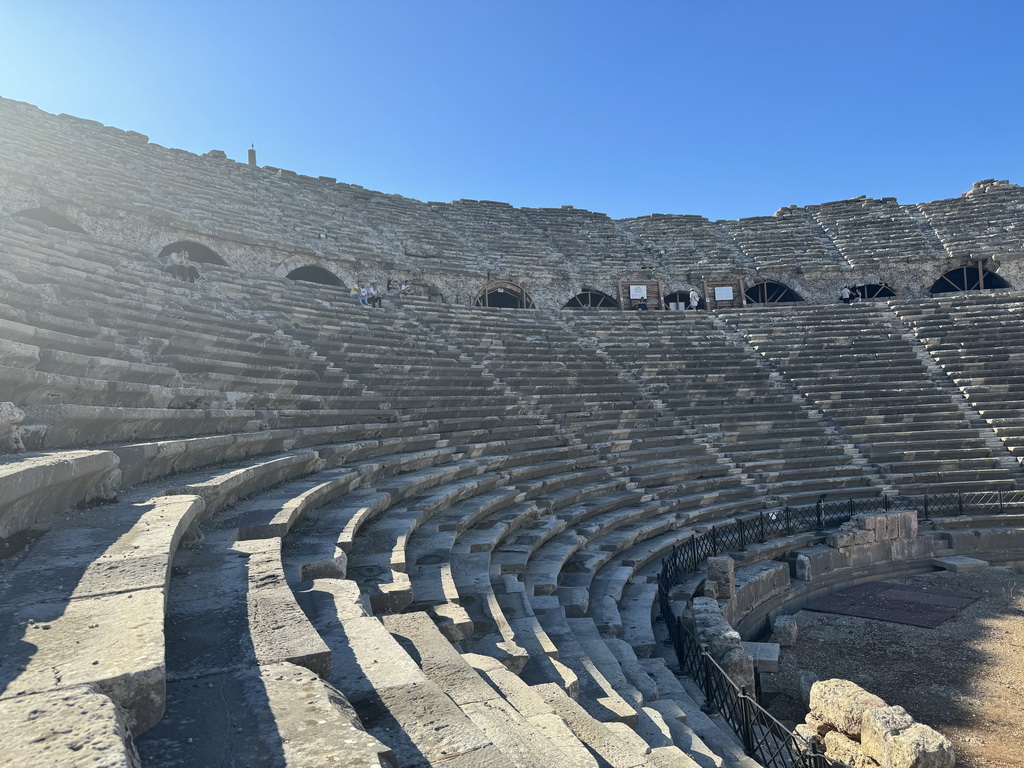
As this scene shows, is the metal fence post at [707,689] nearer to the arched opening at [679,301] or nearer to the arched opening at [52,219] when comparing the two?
the arched opening at [52,219]

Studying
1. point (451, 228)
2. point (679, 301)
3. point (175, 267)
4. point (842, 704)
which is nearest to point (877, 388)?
point (679, 301)

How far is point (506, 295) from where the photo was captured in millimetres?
25578

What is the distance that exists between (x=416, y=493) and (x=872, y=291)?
2372 cm

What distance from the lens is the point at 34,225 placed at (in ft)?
39.2

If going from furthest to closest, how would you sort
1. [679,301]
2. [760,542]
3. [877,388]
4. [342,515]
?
1. [679,301]
2. [877,388]
3. [760,542]
4. [342,515]

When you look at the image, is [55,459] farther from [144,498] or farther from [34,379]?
[34,379]

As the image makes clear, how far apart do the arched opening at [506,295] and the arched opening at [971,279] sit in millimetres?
16162

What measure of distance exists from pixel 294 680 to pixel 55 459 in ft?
7.98

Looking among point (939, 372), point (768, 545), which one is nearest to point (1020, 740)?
point (768, 545)

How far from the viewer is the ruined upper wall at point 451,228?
17.0 meters

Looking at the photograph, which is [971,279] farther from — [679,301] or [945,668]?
[945,668]

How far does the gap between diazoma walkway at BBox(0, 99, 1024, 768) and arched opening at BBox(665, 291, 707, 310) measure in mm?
2539

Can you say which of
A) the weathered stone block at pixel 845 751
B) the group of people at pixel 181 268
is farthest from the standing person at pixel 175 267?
the weathered stone block at pixel 845 751

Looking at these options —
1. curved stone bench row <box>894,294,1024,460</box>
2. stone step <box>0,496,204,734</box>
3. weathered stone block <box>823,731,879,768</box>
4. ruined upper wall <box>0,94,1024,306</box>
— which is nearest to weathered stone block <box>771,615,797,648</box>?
weathered stone block <box>823,731,879,768</box>
